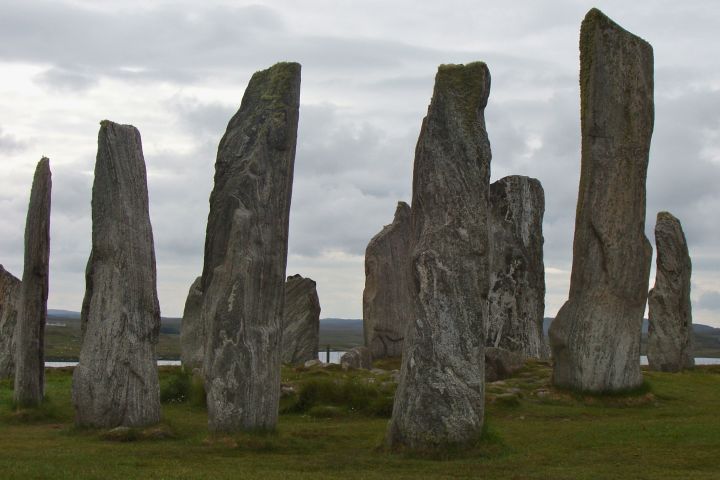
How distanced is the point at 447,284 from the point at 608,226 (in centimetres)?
757

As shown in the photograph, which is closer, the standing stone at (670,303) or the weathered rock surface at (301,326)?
the standing stone at (670,303)

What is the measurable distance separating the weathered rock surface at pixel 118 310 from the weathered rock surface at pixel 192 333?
1012 centimetres

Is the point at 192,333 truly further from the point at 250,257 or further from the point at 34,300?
the point at 250,257

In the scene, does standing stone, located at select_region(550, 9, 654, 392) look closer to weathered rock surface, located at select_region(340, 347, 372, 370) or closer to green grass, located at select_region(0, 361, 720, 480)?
green grass, located at select_region(0, 361, 720, 480)

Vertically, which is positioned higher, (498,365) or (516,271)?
(516,271)

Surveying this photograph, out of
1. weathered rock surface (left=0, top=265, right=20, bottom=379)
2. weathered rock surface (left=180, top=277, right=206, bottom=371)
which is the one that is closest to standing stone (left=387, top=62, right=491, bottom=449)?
weathered rock surface (left=180, top=277, right=206, bottom=371)

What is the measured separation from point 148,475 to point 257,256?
12.2 ft

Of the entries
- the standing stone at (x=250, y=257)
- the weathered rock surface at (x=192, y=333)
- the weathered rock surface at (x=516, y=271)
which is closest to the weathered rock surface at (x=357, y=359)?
the weathered rock surface at (x=192, y=333)

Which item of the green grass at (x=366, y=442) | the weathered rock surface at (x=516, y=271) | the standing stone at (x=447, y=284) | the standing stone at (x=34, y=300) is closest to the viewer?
the green grass at (x=366, y=442)

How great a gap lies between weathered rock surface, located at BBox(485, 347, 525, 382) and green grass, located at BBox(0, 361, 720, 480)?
2.97 ft

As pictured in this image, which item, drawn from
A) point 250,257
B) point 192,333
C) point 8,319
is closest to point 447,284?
point 250,257

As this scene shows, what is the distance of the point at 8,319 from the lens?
89.9ft

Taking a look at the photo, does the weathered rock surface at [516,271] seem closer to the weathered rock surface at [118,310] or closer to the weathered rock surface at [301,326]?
the weathered rock surface at [301,326]

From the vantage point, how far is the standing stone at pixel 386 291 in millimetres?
28641
